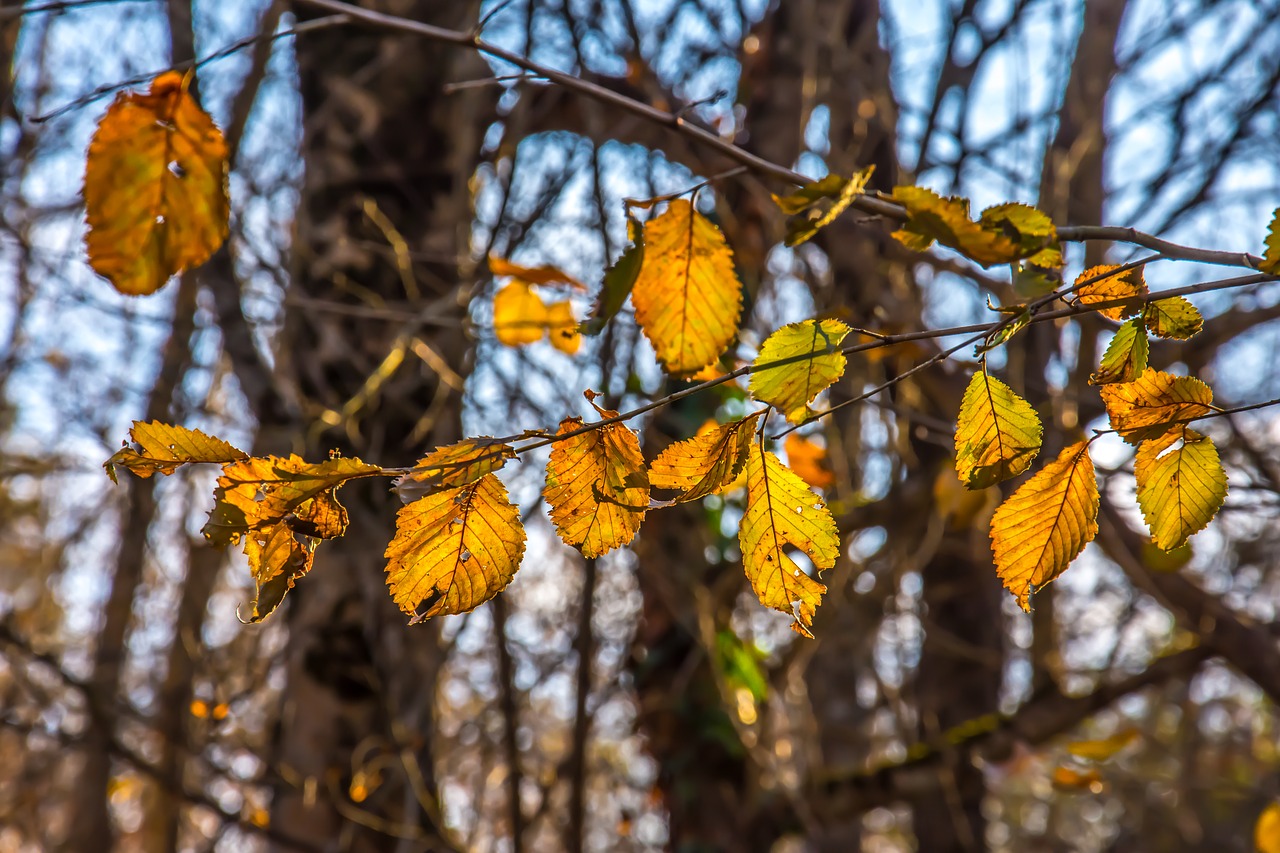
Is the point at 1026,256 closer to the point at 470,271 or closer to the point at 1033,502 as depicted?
the point at 1033,502

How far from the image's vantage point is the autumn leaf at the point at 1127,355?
0.72m

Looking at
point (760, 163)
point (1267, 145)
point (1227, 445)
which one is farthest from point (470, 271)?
point (1267, 145)

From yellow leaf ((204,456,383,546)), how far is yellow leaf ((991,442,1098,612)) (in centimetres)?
50

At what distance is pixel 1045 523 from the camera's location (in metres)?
0.75

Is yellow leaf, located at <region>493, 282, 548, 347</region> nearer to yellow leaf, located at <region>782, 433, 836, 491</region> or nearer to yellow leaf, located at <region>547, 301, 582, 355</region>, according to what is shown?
yellow leaf, located at <region>547, 301, 582, 355</region>

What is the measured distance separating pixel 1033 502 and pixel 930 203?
0.84 feet

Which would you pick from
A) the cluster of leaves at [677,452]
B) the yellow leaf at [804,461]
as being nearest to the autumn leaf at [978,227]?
the cluster of leaves at [677,452]

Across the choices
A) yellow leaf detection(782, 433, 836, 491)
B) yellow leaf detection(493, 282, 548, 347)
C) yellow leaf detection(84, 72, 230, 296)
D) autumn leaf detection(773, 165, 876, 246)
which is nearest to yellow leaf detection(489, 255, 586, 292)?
yellow leaf detection(493, 282, 548, 347)

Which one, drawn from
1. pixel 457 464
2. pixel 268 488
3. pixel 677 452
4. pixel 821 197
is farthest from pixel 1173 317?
pixel 268 488

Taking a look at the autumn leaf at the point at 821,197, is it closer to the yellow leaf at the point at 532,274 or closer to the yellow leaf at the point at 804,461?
the yellow leaf at the point at 532,274

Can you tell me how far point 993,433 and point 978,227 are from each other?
6.4 inches

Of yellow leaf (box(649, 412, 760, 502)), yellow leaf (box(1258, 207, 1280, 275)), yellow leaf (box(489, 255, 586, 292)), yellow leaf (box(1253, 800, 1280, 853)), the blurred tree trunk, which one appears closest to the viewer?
yellow leaf (box(1258, 207, 1280, 275))

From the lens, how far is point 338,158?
272 centimetres

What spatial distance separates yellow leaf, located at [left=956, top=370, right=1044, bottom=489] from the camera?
719mm
